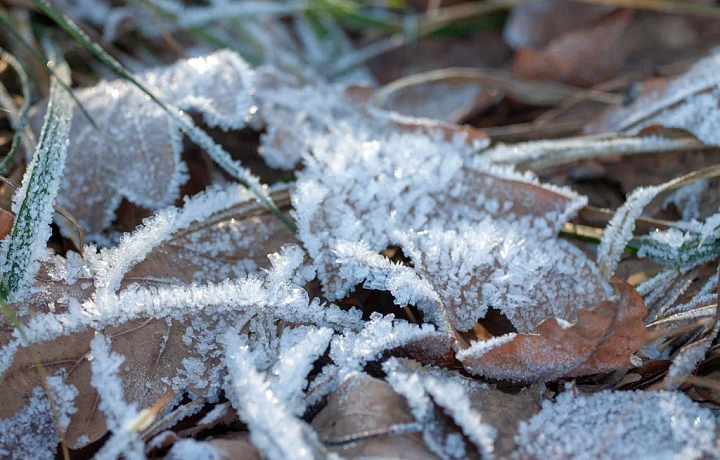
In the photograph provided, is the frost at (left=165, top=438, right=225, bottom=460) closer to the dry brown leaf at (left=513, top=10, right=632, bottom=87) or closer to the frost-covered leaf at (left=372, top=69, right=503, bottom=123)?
the frost-covered leaf at (left=372, top=69, right=503, bottom=123)

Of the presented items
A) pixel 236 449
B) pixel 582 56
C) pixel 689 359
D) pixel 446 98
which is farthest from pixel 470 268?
pixel 582 56

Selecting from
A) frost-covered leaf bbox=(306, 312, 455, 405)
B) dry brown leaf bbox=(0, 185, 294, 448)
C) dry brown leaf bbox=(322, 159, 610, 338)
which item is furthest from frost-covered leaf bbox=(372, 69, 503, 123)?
frost-covered leaf bbox=(306, 312, 455, 405)

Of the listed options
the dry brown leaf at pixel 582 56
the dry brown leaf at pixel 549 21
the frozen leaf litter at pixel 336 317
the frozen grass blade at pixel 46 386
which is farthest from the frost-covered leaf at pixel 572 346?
the dry brown leaf at pixel 549 21

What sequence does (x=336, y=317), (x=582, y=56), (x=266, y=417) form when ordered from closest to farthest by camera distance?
(x=266, y=417) → (x=336, y=317) → (x=582, y=56)

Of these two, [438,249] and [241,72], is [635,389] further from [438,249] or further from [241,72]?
[241,72]

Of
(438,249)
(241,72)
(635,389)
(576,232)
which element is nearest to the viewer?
(635,389)

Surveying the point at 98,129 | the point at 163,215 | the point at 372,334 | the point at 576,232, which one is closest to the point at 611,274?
the point at 576,232

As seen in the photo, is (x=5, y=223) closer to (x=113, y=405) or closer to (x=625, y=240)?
(x=113, y=405)
